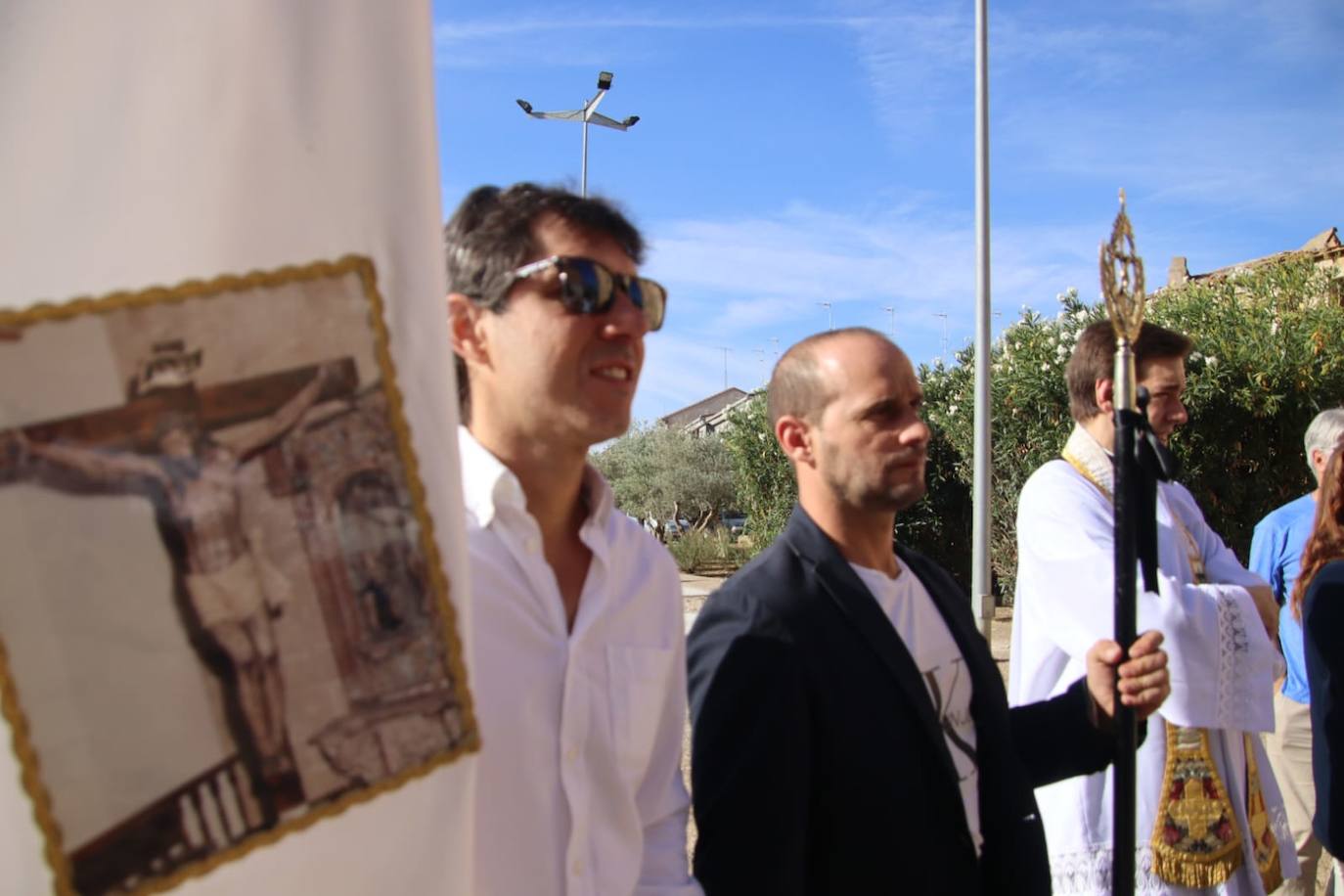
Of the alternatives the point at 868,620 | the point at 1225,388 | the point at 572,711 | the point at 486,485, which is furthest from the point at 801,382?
the point at 1225,388

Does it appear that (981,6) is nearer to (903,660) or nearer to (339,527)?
(903,660)

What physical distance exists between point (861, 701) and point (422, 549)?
1.15 metres

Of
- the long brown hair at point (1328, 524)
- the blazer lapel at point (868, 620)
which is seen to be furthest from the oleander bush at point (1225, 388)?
the blazer lapel at point (868, 620)

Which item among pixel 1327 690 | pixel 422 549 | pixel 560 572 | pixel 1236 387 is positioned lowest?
pixel 1327 690

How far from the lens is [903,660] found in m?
2.09

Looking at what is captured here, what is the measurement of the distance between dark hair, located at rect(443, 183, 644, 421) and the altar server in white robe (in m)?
1.78

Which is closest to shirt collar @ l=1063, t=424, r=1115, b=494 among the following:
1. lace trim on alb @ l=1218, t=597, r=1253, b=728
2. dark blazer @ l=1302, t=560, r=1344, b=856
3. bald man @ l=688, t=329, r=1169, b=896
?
lace trim on alb @ l=1218, t=597, r=1253, b=728

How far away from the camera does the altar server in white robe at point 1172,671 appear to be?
3.07 meters

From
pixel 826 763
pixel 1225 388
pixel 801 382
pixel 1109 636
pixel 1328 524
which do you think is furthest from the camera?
pixel 1225 388

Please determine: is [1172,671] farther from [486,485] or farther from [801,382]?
[486,485]

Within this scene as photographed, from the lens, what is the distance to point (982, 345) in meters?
10.4

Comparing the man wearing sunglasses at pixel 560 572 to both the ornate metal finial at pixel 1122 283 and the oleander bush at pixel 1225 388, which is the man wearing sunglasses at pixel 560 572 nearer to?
the ornate metal finial at pixel 1122 283

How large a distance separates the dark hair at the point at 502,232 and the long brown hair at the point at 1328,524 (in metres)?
2.89

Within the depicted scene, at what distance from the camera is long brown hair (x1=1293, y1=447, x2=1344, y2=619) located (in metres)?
3.61
